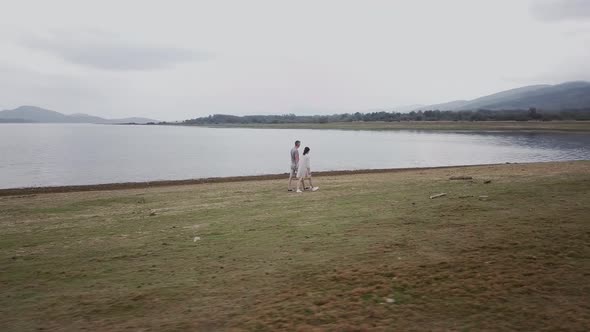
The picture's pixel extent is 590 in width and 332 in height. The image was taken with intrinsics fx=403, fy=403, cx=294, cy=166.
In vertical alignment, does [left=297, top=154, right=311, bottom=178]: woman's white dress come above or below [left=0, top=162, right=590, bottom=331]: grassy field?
above

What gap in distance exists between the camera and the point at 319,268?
689cm

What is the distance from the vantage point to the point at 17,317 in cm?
570

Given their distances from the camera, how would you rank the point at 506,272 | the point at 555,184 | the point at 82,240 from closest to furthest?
the point at 506,272
the point at 82,240
the point at 555,184

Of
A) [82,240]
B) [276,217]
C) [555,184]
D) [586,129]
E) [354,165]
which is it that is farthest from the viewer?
[586,129]

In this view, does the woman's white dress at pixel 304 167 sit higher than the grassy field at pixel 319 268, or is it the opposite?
the woman's white dress at pixel 304 167

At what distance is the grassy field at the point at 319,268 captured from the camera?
5215mm

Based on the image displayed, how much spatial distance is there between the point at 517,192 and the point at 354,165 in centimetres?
3097

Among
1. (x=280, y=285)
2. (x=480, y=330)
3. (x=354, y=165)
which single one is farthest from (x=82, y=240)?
(x=354, y=165)

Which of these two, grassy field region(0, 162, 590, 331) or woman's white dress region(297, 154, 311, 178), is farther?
woman's white dress region(297, 154, 311, 178)

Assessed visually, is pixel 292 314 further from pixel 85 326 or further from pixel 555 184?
pixel 555 184

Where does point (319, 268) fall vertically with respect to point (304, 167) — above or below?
below

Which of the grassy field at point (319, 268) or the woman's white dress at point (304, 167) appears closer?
the grassy field at point (319, 268)

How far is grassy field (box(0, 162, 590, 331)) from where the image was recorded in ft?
17.1

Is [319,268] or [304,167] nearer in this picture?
[319,268]
